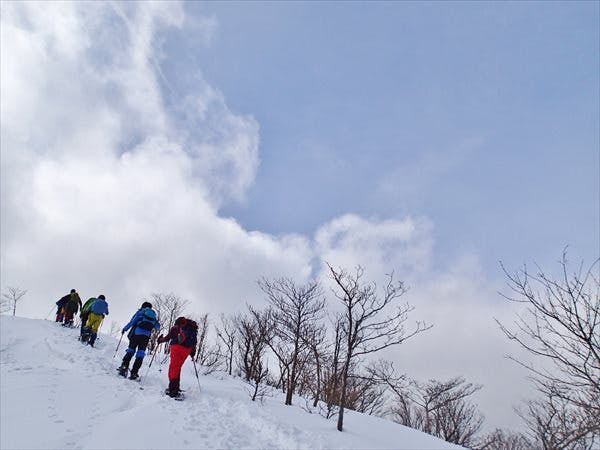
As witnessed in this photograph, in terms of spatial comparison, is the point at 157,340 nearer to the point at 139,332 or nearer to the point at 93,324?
the point at 139,332

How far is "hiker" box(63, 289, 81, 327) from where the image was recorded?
1812cm

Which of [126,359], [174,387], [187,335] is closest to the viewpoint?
[174,387]

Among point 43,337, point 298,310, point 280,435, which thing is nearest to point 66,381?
point 280,435

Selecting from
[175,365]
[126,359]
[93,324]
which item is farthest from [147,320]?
[93,324]

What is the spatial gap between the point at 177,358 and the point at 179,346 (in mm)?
305

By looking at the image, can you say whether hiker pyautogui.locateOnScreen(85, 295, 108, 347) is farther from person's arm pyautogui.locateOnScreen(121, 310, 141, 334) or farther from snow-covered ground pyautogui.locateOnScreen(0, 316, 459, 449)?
person's arm pyautogui.locateOnScreen(121, 310, 141, 334)

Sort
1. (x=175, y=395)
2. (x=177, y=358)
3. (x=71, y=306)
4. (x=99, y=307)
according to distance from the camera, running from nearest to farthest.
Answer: (x=175, y=395) < (x=177, y=358) < (x=99, y=307) < (x=71, y=306)

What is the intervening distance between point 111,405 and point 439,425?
4069cm

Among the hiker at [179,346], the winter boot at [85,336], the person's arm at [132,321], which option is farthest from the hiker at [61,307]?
the hiker at [179,346]

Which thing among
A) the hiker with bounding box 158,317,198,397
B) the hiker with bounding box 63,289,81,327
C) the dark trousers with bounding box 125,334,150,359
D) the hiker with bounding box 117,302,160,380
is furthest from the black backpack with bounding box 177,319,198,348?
the hiker with bounding box 63,289,81,327

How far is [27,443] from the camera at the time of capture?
4.36 metres

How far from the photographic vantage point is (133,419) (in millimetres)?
5770

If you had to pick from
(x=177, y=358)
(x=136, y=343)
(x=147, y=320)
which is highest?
(x=147, y=320)

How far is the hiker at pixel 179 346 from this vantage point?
8.45 meters
